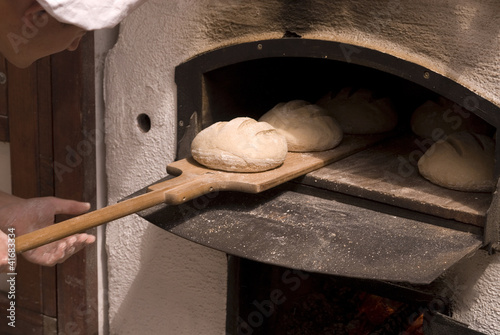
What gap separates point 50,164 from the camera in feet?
6.19

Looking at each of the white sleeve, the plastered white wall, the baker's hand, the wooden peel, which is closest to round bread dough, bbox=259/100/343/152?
the wooden peel

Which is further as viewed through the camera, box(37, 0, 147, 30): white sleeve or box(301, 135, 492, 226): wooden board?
box(301, 135, 492, 226): wooden board

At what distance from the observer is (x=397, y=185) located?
139cm

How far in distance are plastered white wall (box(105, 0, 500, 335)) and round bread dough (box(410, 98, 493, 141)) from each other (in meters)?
0.37

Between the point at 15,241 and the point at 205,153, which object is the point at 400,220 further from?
the point at 15,241

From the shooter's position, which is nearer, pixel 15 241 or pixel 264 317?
pixel 15 241

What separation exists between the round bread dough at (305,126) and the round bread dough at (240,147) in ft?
0.37

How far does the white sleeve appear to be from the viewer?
96cm

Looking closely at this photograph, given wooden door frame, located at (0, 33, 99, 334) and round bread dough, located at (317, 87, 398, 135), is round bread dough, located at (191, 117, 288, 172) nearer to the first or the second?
round bread dough, located at (317, 87, 398, 135)

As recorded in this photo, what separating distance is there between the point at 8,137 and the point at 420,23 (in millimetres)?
1340

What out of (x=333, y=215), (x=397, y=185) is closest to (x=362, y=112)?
(x=397, y=185)

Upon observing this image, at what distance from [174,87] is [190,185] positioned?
513 mm

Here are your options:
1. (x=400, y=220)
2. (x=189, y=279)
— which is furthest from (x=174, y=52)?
(x=400, y=220)

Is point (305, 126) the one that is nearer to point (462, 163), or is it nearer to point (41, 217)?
point (462, 163)
